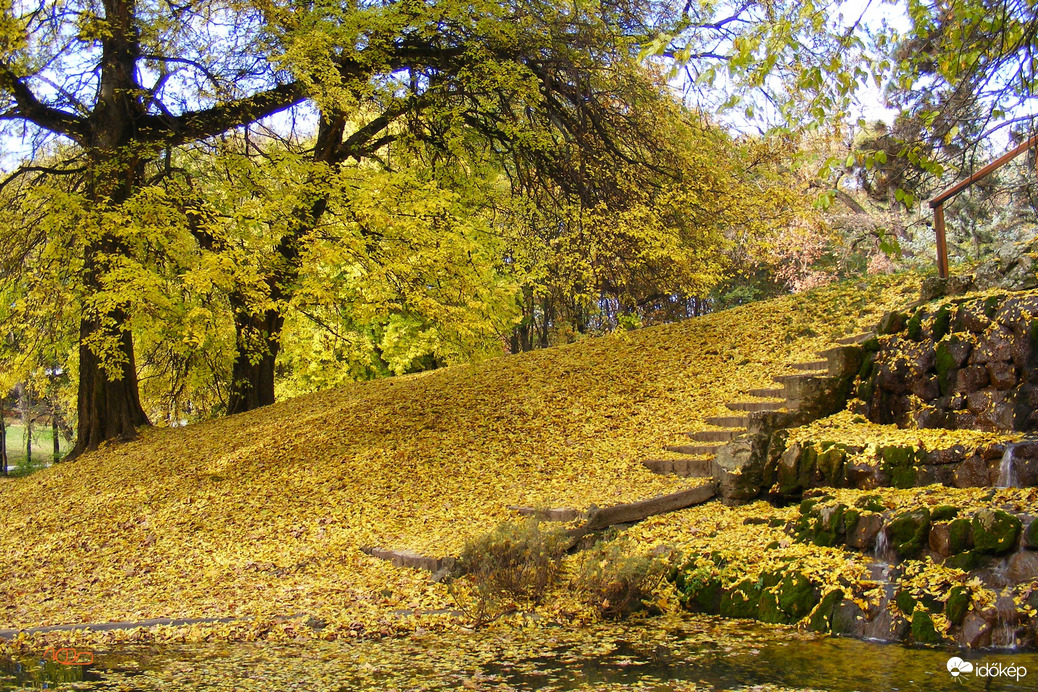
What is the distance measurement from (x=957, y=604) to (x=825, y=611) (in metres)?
0.86

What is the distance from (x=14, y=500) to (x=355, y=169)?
25.8 feet

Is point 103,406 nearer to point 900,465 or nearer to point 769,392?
point 769,392

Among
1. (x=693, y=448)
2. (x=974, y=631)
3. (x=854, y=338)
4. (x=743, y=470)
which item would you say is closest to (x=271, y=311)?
(x=693, y=448)

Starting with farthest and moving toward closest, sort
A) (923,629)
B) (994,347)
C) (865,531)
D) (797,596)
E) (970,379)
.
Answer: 1. (970,379)
2. (994,347)
3. (865,531)
4. (797,596)
5. (923,629)

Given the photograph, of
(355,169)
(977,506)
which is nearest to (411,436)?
(355,169)

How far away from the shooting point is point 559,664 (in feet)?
17.0

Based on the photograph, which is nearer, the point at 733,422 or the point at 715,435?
the point at 715,435

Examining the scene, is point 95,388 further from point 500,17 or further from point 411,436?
point 500,17

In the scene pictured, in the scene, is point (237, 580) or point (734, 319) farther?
point (734, 319)

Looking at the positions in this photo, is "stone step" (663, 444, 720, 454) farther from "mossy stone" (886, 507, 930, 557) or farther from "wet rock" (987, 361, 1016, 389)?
"mossy stone" (886, 507, 930, 557)

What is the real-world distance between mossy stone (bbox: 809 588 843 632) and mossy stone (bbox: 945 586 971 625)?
0.72 meters

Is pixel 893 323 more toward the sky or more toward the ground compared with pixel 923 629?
more toward the sky

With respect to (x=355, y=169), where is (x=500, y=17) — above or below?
above

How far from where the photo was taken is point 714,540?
7.43m
